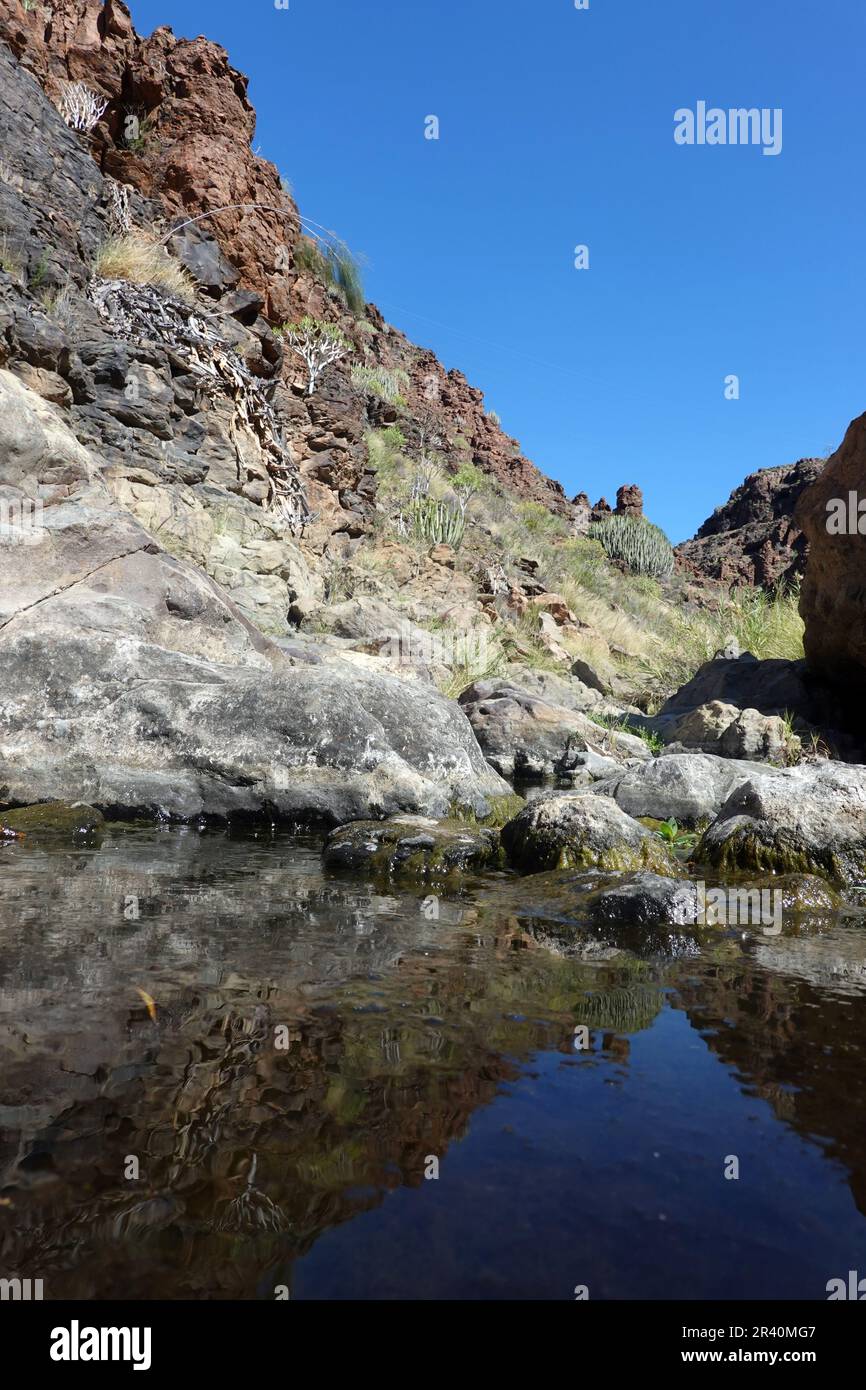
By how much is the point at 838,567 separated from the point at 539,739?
391cm

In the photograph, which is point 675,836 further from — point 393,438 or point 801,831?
point 393,438

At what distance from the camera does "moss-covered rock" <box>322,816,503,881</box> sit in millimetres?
4266

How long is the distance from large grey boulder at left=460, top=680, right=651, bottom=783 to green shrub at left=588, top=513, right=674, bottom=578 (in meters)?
18.2

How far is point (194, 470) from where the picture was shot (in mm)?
10430

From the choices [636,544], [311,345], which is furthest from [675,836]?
[636,544]

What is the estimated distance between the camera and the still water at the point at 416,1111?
51.3 inches

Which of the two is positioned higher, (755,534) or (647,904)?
(755,534)

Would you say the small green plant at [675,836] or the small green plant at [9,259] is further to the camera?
the small green plant at [9,259]

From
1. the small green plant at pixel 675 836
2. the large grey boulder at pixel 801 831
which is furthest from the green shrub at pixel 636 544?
the large grey boulder at pixel 801 831

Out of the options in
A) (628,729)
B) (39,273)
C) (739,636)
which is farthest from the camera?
(739,636)

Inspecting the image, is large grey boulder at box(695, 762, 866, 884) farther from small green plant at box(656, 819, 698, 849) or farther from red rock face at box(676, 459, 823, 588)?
red rock face at box(676, 459, 823, 588)

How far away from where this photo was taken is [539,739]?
9.45 metres

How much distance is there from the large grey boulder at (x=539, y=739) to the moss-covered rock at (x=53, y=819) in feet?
16.6

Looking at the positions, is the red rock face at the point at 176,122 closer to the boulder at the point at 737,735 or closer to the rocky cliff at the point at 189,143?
the rocky cliff at the point at 189,143
